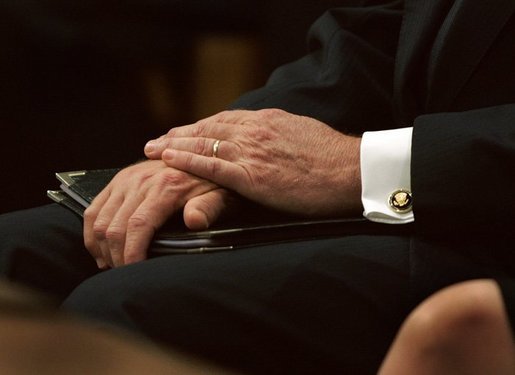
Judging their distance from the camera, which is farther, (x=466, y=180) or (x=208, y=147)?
(x=208, y=147)

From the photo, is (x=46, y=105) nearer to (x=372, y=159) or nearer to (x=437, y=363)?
(x=372, y=159)

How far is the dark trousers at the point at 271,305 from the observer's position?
72 centimetres

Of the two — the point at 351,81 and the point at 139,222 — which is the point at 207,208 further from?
the point at 351,81

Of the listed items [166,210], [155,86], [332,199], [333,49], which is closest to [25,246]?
[166,210]

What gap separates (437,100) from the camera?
3.08 ft

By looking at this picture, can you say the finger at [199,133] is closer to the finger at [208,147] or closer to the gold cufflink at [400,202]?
the finger at [208,147]

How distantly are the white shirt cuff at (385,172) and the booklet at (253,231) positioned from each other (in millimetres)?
13

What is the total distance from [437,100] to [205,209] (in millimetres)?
300

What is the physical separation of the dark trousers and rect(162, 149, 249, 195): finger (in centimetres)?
11

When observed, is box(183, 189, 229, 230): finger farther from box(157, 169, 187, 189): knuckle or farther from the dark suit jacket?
the dark suit jacket

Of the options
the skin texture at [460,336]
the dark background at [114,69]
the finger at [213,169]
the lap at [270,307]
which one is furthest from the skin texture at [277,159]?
the dark background at [114,69]

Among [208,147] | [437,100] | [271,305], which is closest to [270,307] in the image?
[271,305]

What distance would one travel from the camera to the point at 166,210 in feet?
2.72

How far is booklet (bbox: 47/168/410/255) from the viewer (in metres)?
0.78
